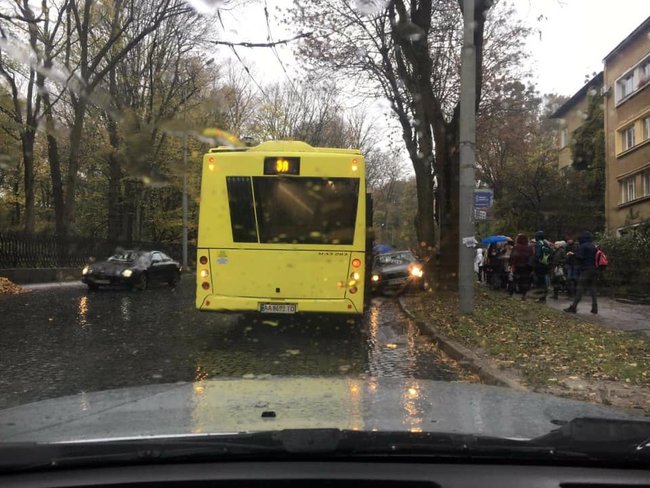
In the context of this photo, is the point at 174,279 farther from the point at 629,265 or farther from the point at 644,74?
the point at 644,74

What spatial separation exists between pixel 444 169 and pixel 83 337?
9.97 metres

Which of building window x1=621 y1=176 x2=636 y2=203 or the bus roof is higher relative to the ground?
building window x1=621 y1=176 x2=636 y2=203

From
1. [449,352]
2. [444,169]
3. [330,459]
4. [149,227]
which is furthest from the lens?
[149,227]

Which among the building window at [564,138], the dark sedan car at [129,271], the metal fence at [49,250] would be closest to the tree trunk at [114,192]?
the metal fence at [49,250]

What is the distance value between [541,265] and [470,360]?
9.53 metres

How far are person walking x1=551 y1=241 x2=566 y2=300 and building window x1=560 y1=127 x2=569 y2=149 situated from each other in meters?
21.9

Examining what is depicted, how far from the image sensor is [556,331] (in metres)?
9.89

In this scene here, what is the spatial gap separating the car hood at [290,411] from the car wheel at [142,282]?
56.1 ft

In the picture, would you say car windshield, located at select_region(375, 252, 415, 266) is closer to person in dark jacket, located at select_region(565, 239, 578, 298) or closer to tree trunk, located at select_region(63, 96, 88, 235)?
person in dark jacket, located at select_region(565, 239, 578, 298)

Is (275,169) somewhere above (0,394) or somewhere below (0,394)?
above

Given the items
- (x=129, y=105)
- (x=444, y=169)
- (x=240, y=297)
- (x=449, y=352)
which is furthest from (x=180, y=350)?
(x=129, y=105)

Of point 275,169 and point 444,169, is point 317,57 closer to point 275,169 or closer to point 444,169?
point 444,169

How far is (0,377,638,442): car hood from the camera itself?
2.42 meters

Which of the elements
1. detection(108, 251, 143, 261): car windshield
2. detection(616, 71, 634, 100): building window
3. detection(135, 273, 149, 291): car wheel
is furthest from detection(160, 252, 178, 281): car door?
detection(616, 71, 634, 100): building window
